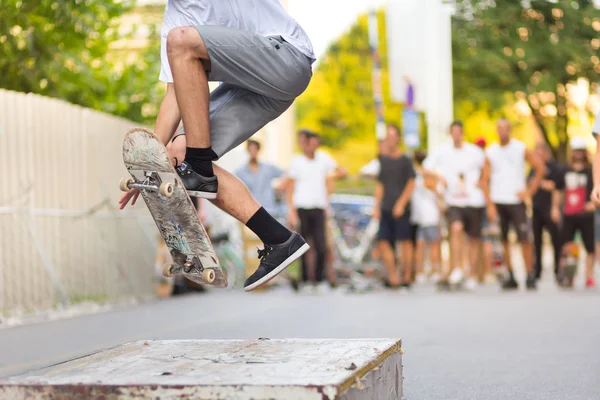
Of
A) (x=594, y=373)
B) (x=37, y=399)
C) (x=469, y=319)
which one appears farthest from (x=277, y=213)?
(x=37, y=399)

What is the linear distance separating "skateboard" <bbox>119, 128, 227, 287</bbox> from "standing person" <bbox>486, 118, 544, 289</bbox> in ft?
34.0

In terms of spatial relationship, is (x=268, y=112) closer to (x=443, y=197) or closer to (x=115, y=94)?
(x=443, y=197)

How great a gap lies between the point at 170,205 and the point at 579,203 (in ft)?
38.1

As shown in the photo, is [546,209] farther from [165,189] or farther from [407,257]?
[165,189]

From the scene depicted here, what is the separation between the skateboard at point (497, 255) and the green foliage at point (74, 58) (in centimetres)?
619

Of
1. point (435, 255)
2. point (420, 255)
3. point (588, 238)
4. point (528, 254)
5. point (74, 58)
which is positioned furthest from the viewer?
point (420, 255)

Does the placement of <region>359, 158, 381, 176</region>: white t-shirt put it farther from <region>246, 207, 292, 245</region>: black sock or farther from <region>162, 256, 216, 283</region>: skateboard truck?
<region>162, 256, 216, 283</region>: skateboard truck

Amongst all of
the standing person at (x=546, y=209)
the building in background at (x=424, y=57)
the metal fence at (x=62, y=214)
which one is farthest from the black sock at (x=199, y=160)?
the building in background at (x=424, y=57)

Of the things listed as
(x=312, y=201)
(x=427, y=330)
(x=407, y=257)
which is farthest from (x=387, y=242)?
(x=427, y=330)

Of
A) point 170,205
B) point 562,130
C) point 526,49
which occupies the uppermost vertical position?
point 526,49

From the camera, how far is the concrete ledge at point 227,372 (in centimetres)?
340

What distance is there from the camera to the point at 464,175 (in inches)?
603

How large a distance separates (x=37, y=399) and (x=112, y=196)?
36.8ft

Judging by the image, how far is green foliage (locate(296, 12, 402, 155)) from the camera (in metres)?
58.1
